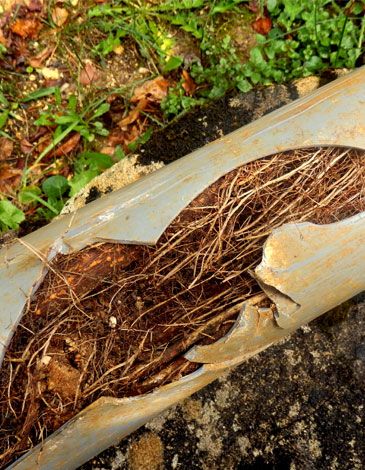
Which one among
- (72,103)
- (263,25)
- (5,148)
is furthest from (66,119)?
(263,25)

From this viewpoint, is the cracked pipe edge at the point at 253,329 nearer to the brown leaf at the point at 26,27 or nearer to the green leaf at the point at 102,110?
the green leaf at the point at 102,110

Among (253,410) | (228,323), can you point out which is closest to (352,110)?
(228,323)

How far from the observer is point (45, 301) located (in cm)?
152

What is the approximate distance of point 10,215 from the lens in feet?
7.23

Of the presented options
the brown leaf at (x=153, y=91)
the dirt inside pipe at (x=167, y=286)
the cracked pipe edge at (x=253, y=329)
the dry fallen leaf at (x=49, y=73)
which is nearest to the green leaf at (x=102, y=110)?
the brown leaf at (x=153, y=91)

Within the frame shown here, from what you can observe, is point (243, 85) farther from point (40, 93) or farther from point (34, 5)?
point (34, 5)

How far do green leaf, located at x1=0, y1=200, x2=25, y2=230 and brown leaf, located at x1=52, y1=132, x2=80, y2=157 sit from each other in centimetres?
A: 29

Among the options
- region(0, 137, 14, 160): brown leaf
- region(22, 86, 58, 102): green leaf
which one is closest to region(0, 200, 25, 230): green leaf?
region(0, 137, 14, 160): brown leaf

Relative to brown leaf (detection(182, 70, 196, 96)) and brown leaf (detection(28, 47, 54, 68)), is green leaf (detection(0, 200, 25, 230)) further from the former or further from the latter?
brown leaf (detection(182, 70, 196, 96))

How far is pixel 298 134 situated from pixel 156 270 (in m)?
0.52

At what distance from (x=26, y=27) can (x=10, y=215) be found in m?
0.79

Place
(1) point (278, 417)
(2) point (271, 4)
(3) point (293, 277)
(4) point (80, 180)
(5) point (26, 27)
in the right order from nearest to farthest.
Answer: (3) point (293, 277) → (1) point (278, 417) → (4) point (80, 180) → (2) point (271, 4) → (5) point (26, 27)

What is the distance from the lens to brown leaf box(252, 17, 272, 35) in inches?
92.8

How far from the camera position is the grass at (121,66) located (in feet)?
7.42
